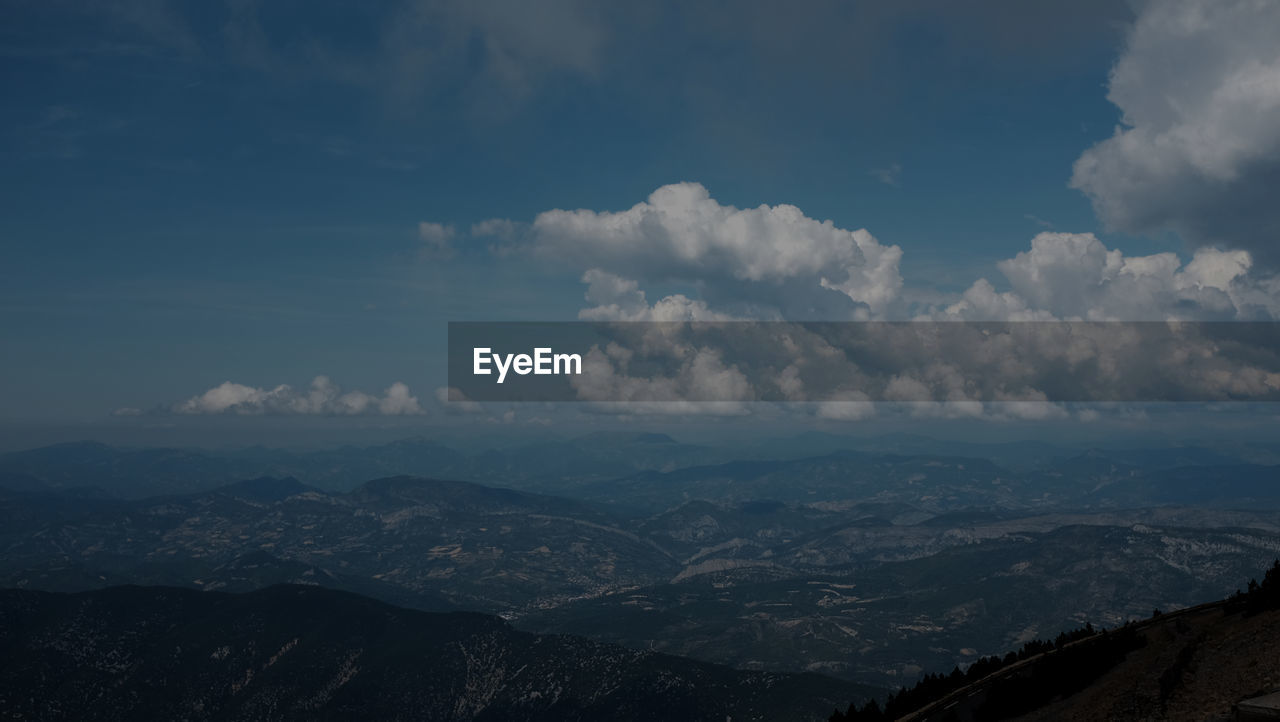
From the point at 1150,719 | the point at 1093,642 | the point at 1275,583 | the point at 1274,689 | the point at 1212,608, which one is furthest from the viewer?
the point at 1212,608

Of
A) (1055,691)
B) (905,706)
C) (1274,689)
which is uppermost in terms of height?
(1274,689)

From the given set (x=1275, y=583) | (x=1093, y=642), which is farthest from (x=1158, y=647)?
(x=1275, y=583)

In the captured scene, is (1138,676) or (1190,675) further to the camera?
(1138,676)

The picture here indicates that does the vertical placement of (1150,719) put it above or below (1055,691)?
above

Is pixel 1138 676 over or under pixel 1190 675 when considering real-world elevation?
under

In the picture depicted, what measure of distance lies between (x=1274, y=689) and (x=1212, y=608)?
43.5m

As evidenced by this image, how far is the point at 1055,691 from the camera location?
2746 inches

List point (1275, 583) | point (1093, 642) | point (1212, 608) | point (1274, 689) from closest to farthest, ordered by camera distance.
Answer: point (1274, 689) → point (1275, 583) → point (1093, 642) → point (1212, 608)

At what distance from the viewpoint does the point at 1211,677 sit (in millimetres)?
54500

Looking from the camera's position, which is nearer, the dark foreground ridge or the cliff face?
the cliff face

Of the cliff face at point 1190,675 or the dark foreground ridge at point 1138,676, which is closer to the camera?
the cliff face at point 1190,675

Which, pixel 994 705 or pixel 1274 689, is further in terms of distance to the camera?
pixel 994 705

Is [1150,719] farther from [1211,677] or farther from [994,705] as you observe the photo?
[994,705]

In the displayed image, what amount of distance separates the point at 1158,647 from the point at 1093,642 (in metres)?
7.26
